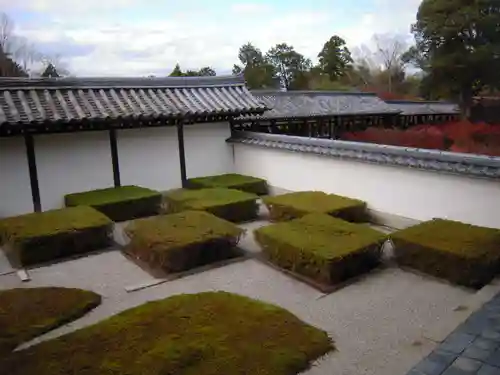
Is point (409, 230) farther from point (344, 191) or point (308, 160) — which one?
point (308, 160)

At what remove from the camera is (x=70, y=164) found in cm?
943

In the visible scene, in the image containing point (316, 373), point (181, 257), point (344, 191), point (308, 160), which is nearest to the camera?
point (316, 373)

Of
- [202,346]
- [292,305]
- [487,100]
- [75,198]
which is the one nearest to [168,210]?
[75,198]

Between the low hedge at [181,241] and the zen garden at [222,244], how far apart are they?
0.03 metres

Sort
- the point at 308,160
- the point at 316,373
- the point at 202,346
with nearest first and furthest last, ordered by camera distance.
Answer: the point at 316,373
the point at 202,346
the point at 308,160

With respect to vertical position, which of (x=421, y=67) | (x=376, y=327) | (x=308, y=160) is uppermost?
(x=421, y=67)

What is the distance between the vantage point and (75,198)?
Result: 8906 millimetres

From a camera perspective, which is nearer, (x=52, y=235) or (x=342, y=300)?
(x=342, y=300)

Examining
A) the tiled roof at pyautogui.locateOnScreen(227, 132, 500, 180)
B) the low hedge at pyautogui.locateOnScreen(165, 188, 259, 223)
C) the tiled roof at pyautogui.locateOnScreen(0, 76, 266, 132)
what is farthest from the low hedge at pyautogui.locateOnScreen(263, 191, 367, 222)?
the tiled roof at pyautogui.locateOnScreen(0, 76, 266, 132)

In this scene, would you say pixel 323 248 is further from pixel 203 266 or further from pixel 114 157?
pixel 114 157

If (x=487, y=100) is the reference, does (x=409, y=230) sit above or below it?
below

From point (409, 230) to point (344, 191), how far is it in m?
2.81

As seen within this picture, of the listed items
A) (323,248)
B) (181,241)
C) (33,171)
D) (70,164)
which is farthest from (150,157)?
(323,248)

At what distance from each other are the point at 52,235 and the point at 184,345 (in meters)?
3.70
